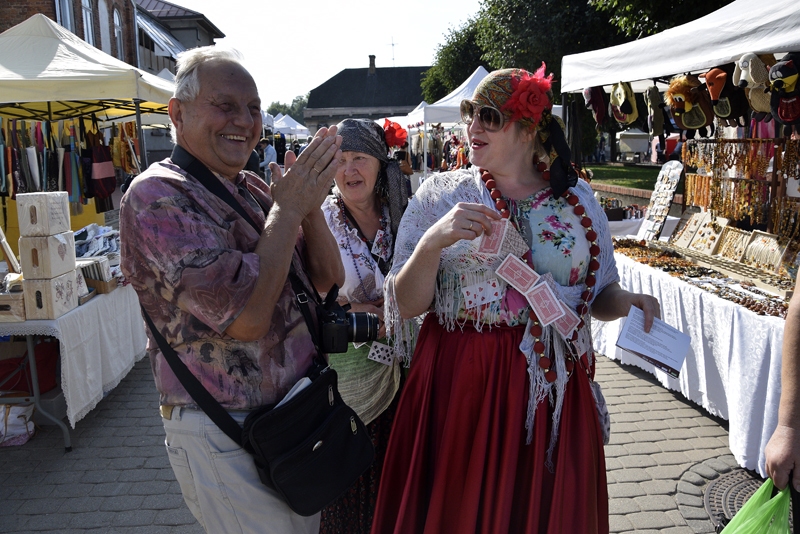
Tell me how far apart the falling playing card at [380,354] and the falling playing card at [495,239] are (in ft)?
2.57

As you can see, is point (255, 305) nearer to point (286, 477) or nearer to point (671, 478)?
point (286, 477)

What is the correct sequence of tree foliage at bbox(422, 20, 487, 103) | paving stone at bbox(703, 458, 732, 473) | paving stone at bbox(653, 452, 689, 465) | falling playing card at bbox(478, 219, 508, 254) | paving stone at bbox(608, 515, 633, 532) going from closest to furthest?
falling playing card at bbox(478, 219, 508, 254) < paving stone at bbox(608, 515, 633, 532) < paving stone at bbox(703, 458, 732, 473) < paving stone at bbox(653, 452, 689, 465) < tree foliage at bbox(422, 20, 487, 103)

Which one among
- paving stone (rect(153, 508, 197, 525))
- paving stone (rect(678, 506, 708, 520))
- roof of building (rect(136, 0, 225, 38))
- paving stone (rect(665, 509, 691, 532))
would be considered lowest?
paving stone (rect(665, 509, 691, 532))

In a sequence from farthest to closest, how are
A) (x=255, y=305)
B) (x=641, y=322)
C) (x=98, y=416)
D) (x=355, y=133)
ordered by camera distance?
(x=98, y=416) < (x=355, y=133) < (x=641, y=322) < (x=255, y=305)

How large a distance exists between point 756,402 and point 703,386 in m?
0.75

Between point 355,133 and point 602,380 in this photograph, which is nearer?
point 355,133

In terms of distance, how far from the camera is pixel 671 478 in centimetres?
332

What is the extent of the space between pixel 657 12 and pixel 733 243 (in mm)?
5322

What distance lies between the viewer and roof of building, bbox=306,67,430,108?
64500 millimetres

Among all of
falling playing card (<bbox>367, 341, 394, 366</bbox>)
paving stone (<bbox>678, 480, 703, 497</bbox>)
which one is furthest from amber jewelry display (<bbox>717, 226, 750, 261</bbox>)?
falling playing card (<bbox>367, 341, 394, 366</bbox>)

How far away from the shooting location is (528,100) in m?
1.92

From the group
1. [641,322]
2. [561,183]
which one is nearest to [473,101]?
[561,183]

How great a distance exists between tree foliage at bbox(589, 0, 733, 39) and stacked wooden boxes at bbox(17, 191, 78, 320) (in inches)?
335

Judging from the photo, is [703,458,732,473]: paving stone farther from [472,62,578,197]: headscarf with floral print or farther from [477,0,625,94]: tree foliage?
[477,0,625,94]: tree foliage
